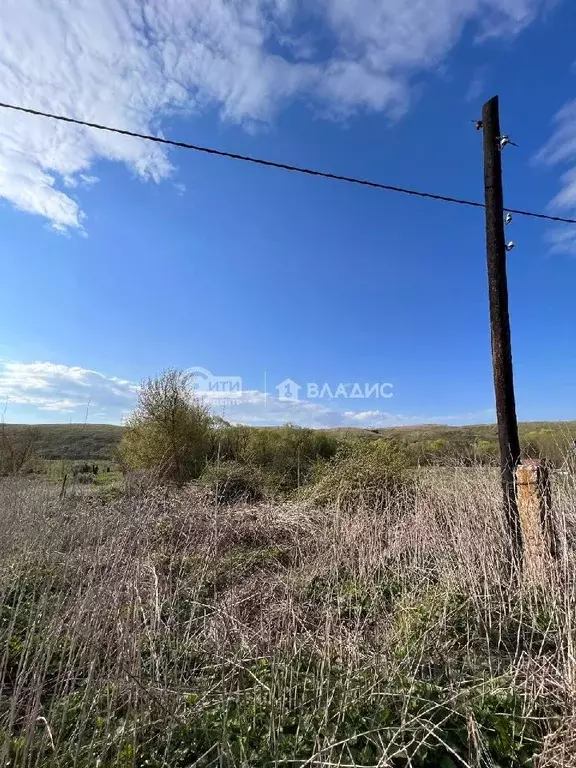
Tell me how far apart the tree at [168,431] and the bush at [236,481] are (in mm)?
2496

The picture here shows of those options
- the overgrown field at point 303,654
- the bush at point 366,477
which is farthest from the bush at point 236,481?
the overgrown field at point 303,654

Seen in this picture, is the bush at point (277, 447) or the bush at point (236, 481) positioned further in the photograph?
the bush at point (277, 447)

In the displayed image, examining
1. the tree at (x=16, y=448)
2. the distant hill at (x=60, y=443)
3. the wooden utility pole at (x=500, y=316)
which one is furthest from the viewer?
the distant hill at (x=60, y=443)

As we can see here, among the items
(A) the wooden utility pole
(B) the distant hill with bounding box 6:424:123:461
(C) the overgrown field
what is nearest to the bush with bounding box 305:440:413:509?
(C) the overgrown field

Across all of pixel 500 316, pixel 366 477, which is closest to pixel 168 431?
pixel 366 477

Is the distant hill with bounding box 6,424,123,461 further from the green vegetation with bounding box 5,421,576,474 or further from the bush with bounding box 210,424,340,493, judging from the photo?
the bush with bounding box 210,424,340,493

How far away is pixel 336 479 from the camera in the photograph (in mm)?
10102

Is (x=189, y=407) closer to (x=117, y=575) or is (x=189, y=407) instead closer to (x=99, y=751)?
(x=117, y=575)

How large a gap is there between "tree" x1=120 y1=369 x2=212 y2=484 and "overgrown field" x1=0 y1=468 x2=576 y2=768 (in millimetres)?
9198

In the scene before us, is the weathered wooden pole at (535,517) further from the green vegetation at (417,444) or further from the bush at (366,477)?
the bush at (366,477)

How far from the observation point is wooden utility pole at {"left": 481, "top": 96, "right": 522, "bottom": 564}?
483 cm

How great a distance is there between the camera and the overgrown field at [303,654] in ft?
7.15

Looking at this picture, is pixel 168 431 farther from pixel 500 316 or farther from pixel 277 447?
pixel 500 316

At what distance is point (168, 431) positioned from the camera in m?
15.9
